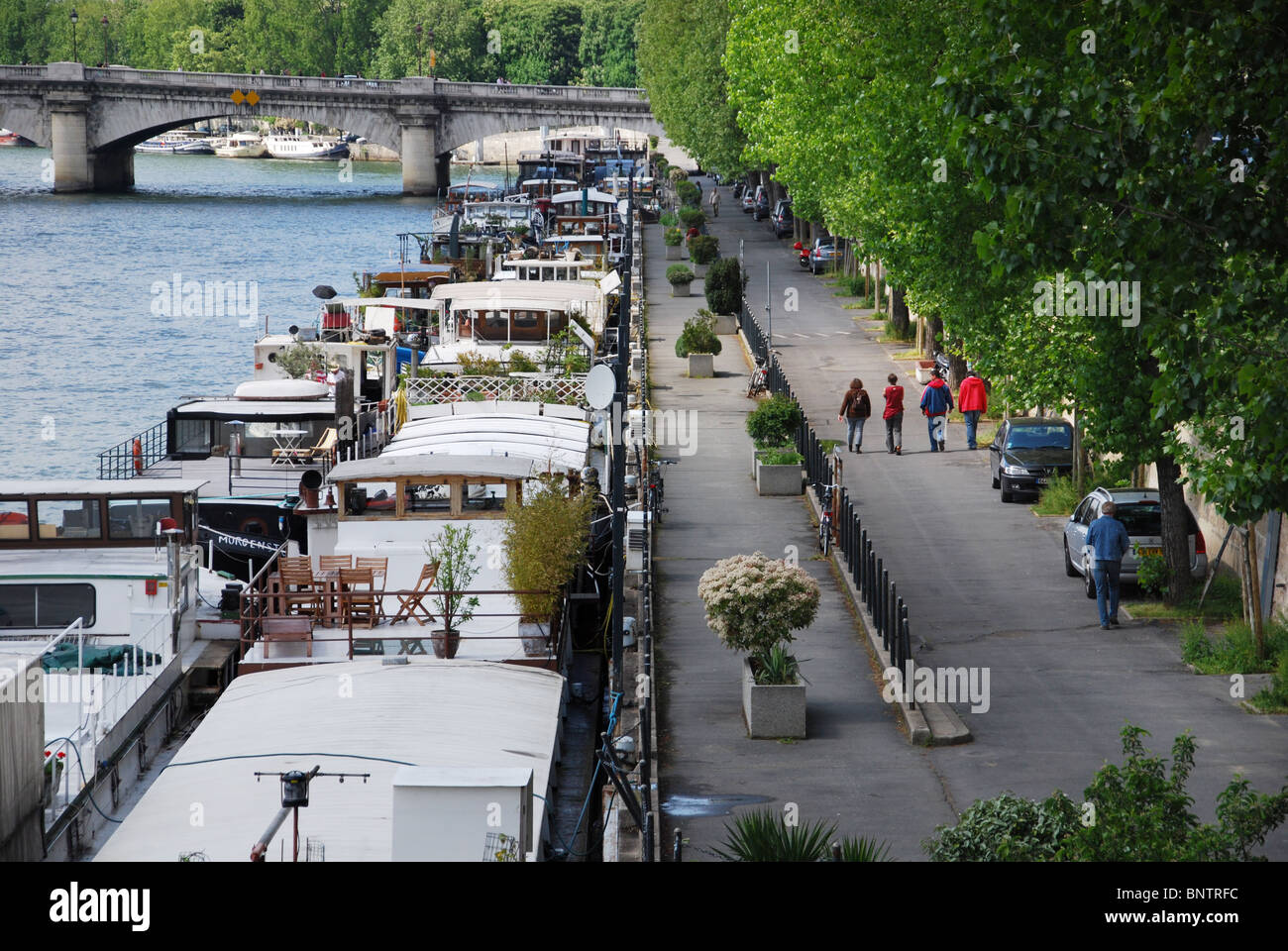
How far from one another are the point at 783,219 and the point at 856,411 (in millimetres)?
45103

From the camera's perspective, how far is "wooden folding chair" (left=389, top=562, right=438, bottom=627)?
64.6 feet

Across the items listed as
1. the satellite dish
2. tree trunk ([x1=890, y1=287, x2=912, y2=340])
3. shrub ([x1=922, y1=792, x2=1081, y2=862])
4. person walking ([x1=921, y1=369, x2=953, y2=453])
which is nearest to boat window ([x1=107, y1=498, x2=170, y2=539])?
the satellite dish

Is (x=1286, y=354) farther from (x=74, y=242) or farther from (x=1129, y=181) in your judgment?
(x=74, y=242)

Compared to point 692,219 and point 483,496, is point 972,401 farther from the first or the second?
point 692,219

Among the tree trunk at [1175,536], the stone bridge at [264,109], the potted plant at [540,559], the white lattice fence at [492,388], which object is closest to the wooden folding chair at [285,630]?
the potted plant at [540,559]

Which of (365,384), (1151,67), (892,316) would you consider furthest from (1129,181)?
(892,316)

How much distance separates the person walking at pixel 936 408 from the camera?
32531 mm

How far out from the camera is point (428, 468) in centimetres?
2238

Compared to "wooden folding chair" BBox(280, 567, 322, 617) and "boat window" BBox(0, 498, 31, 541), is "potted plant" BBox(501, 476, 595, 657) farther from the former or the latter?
"boat window" BBox(0, 498, 31, 541)

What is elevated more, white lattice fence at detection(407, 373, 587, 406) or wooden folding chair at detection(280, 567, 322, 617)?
white lattice fence at detection(407, 373, 587, 406)

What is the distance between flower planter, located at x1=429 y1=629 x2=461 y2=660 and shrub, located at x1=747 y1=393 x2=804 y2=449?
1197 centimetres

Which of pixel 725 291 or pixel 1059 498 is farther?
pixel 725 291

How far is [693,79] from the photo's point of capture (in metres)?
71.9

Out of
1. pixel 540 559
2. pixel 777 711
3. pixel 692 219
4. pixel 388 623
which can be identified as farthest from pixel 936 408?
pixel 692 219
